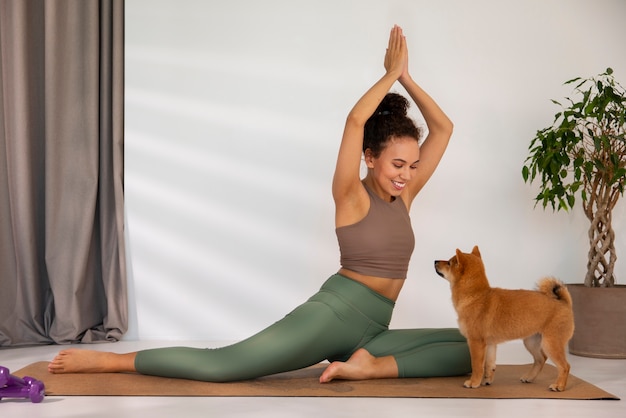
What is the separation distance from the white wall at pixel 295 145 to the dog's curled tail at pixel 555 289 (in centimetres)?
139

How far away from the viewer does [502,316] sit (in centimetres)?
257

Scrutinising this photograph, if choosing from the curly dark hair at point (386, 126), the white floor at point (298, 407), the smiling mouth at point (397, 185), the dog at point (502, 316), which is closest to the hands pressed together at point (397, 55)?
the curly dark hair at point (386, 126)

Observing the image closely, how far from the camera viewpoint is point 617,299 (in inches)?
137

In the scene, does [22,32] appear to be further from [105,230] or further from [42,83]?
[105,230]

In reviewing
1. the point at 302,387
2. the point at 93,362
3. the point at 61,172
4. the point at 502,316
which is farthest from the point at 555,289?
the point at 61,172

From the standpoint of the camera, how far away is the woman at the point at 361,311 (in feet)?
8.59

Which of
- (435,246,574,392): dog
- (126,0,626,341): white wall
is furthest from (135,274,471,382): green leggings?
(126,0,626,341): white wall

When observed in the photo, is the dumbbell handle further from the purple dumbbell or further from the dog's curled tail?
the dog's curled tail

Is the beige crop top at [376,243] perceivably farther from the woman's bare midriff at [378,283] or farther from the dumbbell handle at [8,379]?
the dumbbell handle at [8,379]

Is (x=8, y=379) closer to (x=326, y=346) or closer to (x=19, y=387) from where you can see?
(x=19, y=387)

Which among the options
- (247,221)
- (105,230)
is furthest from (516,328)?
(105,230)

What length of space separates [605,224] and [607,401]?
134cm

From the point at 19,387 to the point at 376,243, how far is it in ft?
3.94

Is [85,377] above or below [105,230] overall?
below
